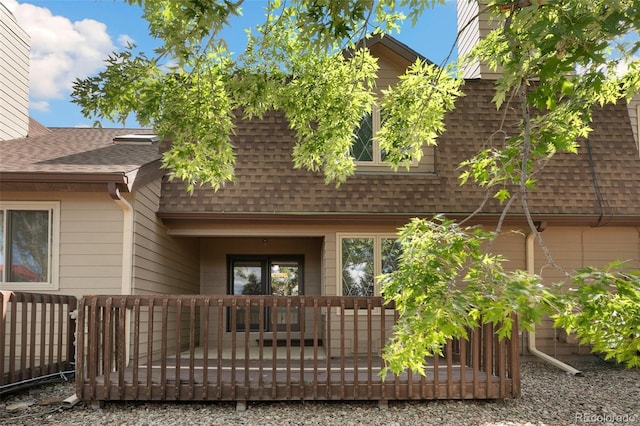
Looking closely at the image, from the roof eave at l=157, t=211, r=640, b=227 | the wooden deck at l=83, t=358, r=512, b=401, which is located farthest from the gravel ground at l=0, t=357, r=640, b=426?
the roof eave at l=157, t=211, r=640, b=227

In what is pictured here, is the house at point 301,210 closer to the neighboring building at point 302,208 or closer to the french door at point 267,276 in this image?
the neighboring building at point 302,208

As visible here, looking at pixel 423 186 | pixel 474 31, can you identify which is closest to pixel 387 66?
pixel 423 186

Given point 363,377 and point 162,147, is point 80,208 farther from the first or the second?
point 363,377

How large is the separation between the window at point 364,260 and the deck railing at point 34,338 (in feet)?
13.4

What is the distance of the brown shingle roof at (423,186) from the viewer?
908 cm

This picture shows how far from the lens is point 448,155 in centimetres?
967

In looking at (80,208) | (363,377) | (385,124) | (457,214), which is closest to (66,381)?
(80,208)

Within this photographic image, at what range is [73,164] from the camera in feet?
25.2

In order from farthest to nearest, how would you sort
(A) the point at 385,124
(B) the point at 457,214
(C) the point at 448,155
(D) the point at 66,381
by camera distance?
(C) the point at 448,155 < (B) the point at 457,214 < (D) the point at 66,381 < (A) the point at 385,124

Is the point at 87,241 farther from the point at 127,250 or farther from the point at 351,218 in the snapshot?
the point at 351,218

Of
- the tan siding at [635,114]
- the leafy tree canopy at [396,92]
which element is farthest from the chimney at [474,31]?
the leafy tree canopy at [396,92]

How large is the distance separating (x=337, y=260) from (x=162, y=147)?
11.2 feet

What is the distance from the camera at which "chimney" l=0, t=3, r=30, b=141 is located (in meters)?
10.3

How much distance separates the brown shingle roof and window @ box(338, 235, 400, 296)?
1.88ft
